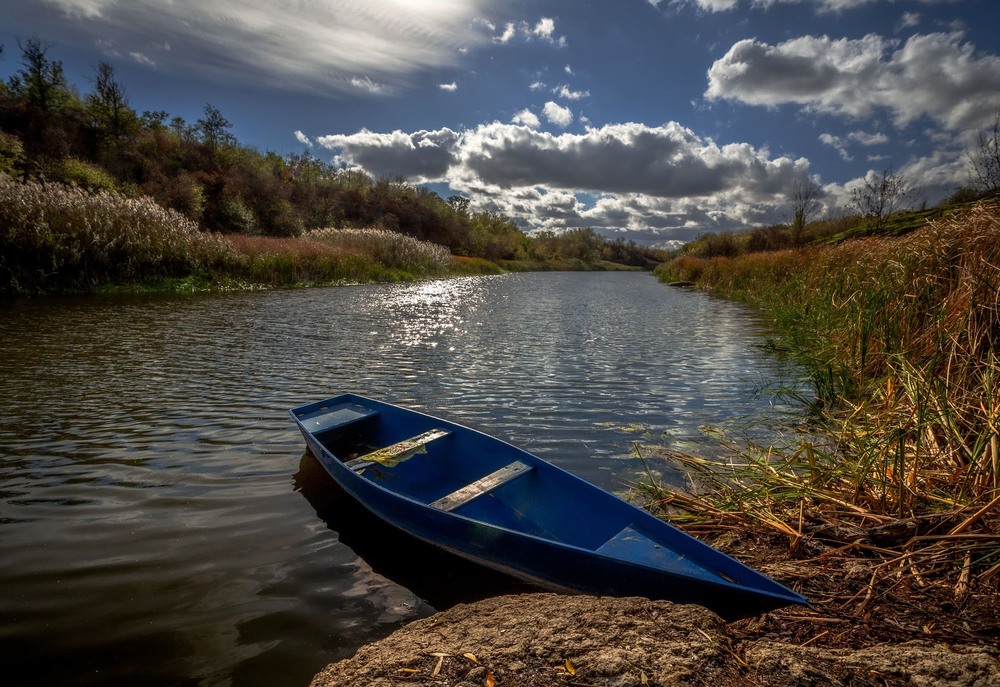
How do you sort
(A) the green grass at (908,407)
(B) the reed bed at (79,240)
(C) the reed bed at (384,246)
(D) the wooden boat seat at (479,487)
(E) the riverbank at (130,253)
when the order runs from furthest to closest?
(C) the reed bed at (384,246) → (E) the riverbank at (130,253) → (B) the reed bed at (79,240) → (D) the wooden boat seat at (479,487) → (A) the green grass at (908,407)

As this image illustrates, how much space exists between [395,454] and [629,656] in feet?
9.53

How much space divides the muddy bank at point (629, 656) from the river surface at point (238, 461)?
61 cm

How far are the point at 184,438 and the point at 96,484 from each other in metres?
1.09

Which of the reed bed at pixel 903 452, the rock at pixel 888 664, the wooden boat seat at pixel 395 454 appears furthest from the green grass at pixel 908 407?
the wooden boat seat at pixel 395 454

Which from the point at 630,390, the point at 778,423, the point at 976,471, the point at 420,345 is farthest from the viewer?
the point at 420,345

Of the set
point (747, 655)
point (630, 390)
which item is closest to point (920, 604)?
point (747, 655)

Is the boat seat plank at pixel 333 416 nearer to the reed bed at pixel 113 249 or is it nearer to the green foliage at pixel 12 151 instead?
the reed bed at pixel 113 249

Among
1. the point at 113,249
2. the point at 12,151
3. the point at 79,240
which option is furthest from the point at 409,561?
the point at 12,151

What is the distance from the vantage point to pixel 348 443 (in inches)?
209

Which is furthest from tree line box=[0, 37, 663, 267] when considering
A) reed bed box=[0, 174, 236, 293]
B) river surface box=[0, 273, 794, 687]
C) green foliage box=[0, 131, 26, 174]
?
river surface box=[0, 273, 794, 687]

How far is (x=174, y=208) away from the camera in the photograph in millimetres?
34250

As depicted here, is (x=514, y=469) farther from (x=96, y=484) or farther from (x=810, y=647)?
(x=96, y=484)

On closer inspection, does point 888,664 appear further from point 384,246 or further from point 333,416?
point 384,246

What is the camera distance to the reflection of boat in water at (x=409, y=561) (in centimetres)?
304
